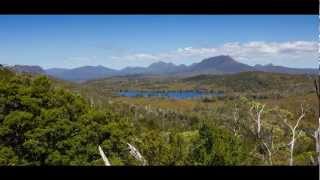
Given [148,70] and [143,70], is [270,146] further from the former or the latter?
[143,70]

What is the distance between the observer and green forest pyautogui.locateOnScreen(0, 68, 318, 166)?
11038 millimetres

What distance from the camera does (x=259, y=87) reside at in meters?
19.0

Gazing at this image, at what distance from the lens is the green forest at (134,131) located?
11038 mm

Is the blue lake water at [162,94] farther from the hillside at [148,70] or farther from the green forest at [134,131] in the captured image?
the green forest at [134,131]

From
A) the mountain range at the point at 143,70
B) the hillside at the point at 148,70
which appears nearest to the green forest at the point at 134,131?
the mountain range at the point at 143,70

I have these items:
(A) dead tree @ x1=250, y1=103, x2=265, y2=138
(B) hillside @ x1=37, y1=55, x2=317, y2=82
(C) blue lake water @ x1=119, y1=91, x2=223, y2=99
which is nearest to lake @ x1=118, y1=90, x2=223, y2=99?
(C) blue lake water @ x1=119, y1=91, x2=223, y2=99

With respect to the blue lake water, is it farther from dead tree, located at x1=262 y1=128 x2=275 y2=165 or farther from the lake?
dead tree, located at x1=262 y1=128 x2=275 y2=165

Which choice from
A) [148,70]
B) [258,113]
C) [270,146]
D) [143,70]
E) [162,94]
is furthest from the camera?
[143,70]

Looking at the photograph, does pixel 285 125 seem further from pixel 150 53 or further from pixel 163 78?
pixel 150 53

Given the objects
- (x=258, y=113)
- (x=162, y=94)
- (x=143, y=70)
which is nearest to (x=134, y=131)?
(x=258, y=113)

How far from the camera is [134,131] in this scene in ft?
45.3

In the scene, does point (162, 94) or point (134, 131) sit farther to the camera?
point (162, 94)
